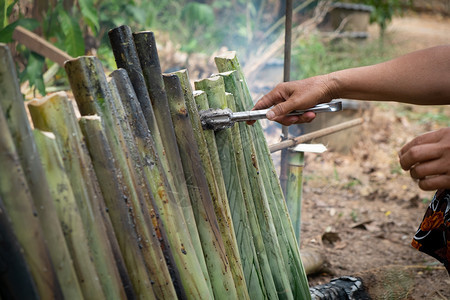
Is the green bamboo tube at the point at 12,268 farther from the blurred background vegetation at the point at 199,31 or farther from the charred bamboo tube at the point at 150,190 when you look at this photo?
the blurred background vegetation at the point at 199,31

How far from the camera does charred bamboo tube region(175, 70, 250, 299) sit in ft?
4.53

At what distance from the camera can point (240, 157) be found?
154 centimetres

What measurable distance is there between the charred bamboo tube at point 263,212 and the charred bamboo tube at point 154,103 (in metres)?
0.34

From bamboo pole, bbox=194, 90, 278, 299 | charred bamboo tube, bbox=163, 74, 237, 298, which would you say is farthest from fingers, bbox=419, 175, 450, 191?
charred bamboo tube, bbox=163, 74, 237, 298

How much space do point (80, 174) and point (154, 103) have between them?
359 mm

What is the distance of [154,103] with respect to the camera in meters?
1.28

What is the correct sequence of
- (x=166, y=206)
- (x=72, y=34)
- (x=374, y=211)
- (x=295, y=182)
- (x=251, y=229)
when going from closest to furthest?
(x=166, y=206), (x=251, y=229), (x=295, y=182), (x=72, y=34), (x=374, y=211)

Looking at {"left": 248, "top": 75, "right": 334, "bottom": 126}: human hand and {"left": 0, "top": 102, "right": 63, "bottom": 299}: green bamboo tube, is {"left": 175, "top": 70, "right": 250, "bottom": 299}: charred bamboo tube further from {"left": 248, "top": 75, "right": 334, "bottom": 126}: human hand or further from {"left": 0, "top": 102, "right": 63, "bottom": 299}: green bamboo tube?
{"left": 0, "top": 102, "right": 63, "bottom": 299}: green bamboo tube

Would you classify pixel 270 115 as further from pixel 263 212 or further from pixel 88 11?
pixel 88 11

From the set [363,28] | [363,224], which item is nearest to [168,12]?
[363,28]

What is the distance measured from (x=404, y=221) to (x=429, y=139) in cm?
217

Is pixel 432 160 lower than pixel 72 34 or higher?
lower

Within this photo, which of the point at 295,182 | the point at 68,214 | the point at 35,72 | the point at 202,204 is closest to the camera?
the point at 68,214

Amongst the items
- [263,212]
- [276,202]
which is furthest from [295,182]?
[263,212]
